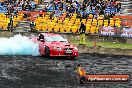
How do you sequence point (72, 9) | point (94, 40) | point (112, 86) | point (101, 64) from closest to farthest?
1. point (112, 86)
2. point (101, 64)
3. point (94, 40)
4. point (72, 9)

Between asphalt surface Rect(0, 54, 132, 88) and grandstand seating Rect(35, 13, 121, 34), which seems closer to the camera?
asphalt surface Rect(0, 54, 132, 88)

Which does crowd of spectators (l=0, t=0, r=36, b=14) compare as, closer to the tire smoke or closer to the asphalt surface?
the tire smoke

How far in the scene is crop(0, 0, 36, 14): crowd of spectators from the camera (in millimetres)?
47531

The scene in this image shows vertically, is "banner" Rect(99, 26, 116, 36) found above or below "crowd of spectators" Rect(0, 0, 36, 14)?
below

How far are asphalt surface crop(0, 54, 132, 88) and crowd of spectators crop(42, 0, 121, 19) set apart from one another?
10851 mm

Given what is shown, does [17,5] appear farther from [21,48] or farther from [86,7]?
[21,48]

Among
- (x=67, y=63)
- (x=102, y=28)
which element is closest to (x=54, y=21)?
(x=102, y=28)

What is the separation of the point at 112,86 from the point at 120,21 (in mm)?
22182

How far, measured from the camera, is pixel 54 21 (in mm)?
43438

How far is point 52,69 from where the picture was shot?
25.5 metres

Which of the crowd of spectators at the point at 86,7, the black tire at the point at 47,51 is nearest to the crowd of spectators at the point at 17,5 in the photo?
the crowd of spectators at the point at 86,7

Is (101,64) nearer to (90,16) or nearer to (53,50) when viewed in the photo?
(53,50)

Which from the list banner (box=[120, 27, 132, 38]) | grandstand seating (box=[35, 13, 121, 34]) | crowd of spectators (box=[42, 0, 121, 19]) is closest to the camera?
banner (box=[120, 27, 132, 38])

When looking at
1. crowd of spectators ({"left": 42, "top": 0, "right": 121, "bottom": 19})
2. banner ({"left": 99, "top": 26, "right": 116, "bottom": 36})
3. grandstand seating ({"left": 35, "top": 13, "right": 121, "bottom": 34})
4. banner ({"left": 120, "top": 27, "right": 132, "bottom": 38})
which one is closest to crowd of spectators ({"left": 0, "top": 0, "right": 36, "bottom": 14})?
crowd of spectators ({"left": 42, "top": 0, "right": 121, "bottom": 19})
